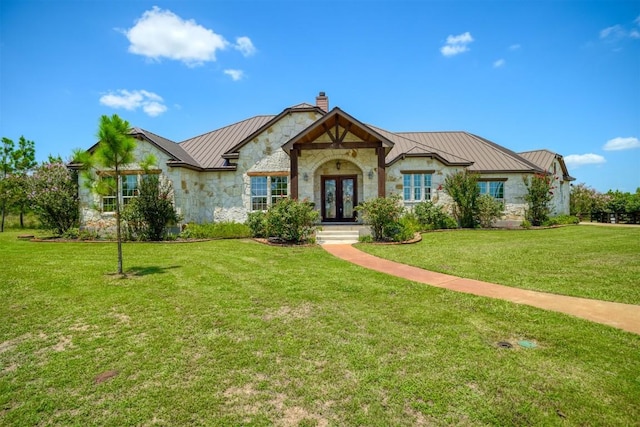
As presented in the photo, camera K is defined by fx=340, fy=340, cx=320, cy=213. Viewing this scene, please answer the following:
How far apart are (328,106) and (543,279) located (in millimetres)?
16335

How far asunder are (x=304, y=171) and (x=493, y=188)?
12.1 metres

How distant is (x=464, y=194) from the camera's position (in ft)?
61.8

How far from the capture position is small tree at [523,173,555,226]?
2008 cm

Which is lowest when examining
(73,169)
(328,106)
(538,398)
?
(538,398)

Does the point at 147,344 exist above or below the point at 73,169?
below

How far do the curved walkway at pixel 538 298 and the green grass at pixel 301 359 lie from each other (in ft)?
1.29

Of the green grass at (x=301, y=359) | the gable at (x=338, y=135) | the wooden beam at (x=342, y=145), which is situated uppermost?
the gable at (x=338, y=135)

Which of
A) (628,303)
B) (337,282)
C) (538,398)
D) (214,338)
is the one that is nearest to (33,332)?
(214,338)

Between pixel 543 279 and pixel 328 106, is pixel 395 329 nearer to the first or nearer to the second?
pixel 543 279

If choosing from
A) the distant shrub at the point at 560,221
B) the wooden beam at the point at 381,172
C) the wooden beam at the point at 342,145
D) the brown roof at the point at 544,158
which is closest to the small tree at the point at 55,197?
the wooden beam at the point at 342,145

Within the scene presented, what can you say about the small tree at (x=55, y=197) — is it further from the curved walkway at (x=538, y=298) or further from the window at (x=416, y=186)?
Answer: the window at (x=416, y=186)

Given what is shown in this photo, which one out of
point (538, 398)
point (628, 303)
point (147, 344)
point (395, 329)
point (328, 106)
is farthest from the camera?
point (328, 106)

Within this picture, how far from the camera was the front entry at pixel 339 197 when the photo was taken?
1905 cm

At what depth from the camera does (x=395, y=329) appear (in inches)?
187
